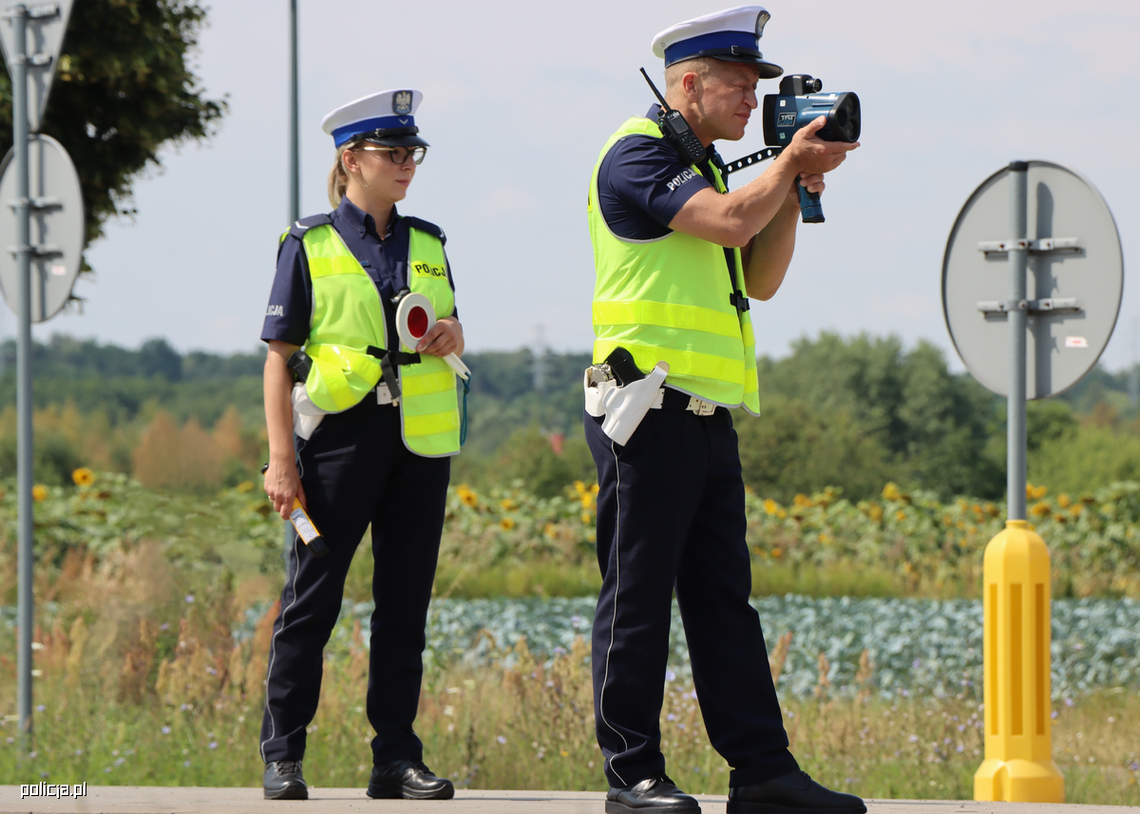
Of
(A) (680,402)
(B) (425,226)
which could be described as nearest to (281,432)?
(B) (425,226)

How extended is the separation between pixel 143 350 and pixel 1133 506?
33937 mm

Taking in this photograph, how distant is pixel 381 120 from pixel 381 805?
201 centimetres

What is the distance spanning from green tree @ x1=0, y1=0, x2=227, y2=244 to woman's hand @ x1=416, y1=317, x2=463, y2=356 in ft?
29.0

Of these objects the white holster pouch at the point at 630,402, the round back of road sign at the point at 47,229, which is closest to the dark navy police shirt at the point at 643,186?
the white holster pouch at the point at 630,402

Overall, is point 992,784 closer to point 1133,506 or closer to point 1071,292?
point 1071,292

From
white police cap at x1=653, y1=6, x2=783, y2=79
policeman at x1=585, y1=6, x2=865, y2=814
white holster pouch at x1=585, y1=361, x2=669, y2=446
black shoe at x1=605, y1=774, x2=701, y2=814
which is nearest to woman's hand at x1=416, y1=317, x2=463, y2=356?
policeman at x1=585, y1=6, x2=865, y2=814

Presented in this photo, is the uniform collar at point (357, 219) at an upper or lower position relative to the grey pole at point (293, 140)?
lower

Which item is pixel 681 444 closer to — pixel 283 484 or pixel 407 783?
pixel 283 484

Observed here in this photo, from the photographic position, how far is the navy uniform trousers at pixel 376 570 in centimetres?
379

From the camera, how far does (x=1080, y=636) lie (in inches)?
370

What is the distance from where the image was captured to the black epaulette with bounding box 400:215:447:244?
4.05m

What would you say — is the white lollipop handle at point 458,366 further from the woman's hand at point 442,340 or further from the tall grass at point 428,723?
the tall grass at point 428,723

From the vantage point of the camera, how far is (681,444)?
10.6ft

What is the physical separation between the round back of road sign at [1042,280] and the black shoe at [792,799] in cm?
192
